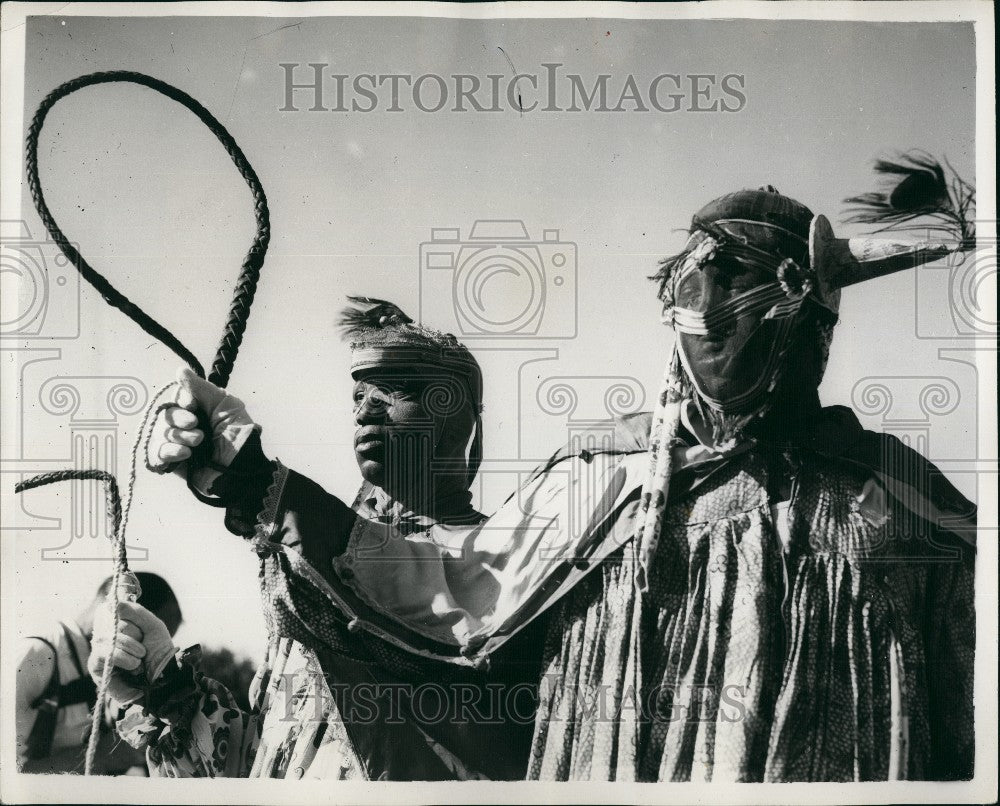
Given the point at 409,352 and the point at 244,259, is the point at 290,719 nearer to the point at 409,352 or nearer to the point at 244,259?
the point at 409,352

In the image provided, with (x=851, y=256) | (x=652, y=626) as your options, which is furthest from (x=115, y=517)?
(x=851, y=256)

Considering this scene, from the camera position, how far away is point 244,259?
2.89m

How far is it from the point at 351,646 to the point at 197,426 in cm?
62

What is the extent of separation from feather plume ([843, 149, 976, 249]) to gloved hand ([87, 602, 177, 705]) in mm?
1922

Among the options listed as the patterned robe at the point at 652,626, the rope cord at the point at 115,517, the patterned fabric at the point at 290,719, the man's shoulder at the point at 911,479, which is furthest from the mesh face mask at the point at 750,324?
the rope cord at the point at 115,517

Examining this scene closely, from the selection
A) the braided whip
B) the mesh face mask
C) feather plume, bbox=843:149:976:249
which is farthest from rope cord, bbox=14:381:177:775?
feather plume, bbox=843:149:976:249

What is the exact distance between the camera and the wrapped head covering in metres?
2.82

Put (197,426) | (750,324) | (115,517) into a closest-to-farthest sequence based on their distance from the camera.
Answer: (197,426)
(750,324)
(115,517)

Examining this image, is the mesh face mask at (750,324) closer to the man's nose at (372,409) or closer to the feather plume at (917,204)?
the feather plume at (917,204)

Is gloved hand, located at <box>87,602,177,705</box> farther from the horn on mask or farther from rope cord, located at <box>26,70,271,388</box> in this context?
the horn on mask

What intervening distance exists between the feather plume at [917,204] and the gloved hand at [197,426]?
153 centimetres

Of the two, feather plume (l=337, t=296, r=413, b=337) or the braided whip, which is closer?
the braided whip

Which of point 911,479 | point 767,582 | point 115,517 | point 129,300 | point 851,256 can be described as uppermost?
point 851,256

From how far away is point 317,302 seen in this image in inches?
114
